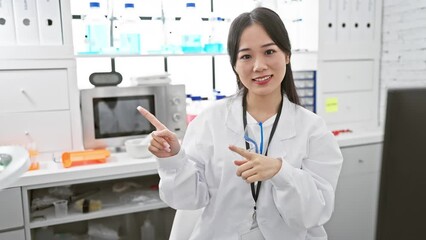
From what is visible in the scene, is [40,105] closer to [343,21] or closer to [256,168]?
[256,168]

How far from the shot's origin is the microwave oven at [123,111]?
2.08m

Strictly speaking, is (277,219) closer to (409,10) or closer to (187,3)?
(187,3)

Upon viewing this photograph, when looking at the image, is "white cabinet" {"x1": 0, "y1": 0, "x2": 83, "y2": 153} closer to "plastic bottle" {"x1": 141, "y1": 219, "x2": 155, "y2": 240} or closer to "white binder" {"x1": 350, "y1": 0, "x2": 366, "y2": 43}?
"plastic bottle" {"x1": 141, "y1": 219, "x2": 155, "y2": 240}

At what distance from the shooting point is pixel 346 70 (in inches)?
104

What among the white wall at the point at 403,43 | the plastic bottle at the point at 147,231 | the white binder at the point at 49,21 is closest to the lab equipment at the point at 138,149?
the plastic bottle at the point at 147,231

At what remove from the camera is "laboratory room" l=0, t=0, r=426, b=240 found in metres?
1.16

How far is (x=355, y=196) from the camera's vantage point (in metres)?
2.50

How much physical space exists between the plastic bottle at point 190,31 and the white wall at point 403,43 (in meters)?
1.21

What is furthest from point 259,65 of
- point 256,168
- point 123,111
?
point 123,111

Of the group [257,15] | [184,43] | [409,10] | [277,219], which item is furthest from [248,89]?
[409,10]

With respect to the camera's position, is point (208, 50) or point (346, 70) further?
point (346, 70)

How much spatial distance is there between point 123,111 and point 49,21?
609 millimetres

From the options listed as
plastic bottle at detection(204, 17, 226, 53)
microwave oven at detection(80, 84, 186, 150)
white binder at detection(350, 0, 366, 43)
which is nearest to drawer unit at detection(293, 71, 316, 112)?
white binder at detection(350, 0, 366, 43)

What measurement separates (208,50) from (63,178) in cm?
121
